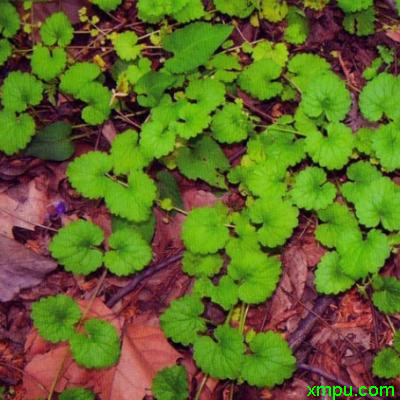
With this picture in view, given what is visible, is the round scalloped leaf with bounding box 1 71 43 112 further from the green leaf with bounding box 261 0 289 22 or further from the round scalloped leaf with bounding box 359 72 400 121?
the round scalloped leaf with bounding box 359 72 400 121

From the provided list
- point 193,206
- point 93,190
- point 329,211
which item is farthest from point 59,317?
point 329,211

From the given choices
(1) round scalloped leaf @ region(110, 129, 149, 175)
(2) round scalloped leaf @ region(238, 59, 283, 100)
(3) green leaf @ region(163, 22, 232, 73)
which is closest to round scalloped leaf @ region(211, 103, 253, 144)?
(2) round scalloped leaf @ region(238, 59, 283, 100)

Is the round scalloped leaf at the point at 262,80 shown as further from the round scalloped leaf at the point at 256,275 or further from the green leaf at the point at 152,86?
the round scalloped leaf at the point at 256,275

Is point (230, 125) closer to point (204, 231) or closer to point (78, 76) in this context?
point (204, 231)

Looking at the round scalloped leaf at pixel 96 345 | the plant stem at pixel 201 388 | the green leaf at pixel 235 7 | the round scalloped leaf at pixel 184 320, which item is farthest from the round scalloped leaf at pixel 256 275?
the green leaf at pixel 235 7

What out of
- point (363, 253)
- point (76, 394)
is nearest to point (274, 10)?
point (363, 253)

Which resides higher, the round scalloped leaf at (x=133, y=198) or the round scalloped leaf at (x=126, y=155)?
the round scalloped leaf at (x=126, y=155)

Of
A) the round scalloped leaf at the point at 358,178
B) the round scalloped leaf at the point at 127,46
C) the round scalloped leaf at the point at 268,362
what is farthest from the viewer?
the round scalloped leaf at the point at 127,46
